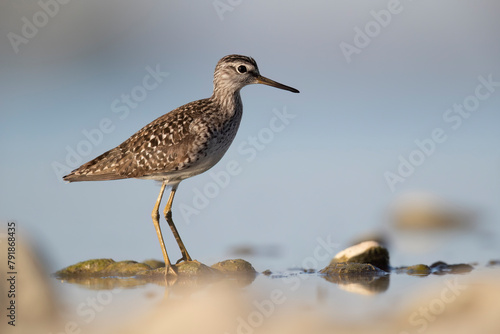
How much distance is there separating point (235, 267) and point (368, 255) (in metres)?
2.81

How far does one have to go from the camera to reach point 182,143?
520 inches

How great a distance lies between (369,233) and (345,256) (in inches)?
82.7

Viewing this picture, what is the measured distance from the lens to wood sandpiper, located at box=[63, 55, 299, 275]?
13.2m

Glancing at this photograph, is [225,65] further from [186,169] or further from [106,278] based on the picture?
[106,278]

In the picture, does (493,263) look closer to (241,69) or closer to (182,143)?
(241,69)

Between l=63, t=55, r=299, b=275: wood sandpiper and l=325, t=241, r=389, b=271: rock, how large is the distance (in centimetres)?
332

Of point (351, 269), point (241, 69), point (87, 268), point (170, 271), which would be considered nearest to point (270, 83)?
point (241, 69)

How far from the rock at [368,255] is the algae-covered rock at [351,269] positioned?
1.50 ft

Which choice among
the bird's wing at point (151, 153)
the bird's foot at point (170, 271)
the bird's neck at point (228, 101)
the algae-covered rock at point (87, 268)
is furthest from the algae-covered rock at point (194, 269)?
the bird's neck at point (228, 101)

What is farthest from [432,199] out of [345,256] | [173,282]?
[173,282]

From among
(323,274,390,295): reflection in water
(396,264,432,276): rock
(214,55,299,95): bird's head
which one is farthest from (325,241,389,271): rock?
(214,55,299,95): bird's head

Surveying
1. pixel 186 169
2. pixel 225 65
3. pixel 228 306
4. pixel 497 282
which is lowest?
pixel 497 282

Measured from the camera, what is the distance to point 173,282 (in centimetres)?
1247

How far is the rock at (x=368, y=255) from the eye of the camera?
44.8ft
